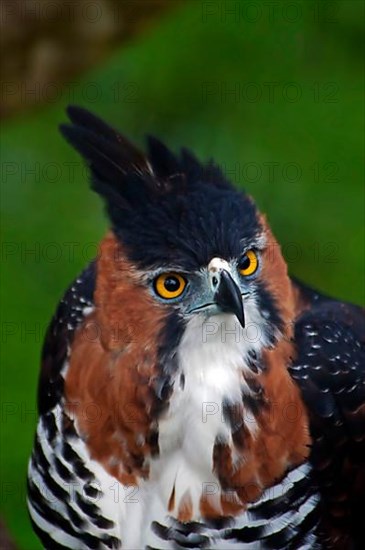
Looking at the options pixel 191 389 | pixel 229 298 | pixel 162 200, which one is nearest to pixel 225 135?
pixel 162 200

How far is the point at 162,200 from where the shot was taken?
4.07 meters

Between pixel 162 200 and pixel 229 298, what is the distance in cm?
41

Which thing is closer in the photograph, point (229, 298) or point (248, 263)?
point (229, 298)

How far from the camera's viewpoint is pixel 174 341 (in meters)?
4.00

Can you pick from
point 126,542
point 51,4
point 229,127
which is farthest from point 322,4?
point 126,542

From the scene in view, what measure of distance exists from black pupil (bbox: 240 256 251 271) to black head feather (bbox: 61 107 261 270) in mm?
31

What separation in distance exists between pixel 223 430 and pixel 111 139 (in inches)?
34.6

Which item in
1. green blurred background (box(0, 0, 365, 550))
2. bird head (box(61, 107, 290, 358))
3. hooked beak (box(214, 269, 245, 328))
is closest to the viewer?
hooked beak (box(214, 269, 245, 328))

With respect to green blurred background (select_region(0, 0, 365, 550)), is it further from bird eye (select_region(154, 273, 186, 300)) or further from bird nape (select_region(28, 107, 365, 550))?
bird eye (select_region(154, 273, 186, 300))

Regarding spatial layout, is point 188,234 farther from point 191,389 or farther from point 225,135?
point 225,135

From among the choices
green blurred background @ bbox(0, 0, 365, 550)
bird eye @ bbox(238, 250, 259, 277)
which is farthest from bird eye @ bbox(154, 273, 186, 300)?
green blurred background @ bbox(0, 0, 365, 550)

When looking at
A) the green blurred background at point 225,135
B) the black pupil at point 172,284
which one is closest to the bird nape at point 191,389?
the black pupil at point 172,284

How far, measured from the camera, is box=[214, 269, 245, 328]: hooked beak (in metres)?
3.79

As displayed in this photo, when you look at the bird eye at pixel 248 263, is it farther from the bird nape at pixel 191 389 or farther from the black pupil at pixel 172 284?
the black pupil at pixel 172 284
